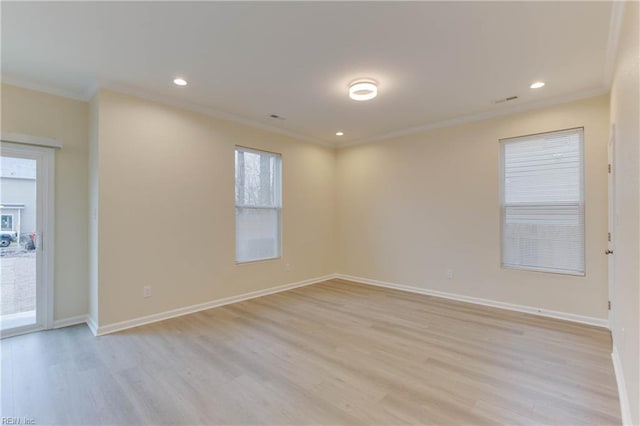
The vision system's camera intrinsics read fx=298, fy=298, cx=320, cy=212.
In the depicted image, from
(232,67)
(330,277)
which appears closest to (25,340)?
(232,67)

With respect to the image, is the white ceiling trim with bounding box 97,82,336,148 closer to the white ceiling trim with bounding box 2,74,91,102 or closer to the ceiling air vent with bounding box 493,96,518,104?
the white ceiling trim with bounding box 2,74,91,102

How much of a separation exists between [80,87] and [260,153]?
2.31 meters

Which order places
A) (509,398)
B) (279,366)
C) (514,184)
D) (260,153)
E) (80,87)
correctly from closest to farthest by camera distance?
(509,398), (279,366), (80,87), (514,184), (260,153)

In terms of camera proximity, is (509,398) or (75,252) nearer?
(509,398)

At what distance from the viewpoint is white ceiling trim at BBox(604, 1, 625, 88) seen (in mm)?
2035

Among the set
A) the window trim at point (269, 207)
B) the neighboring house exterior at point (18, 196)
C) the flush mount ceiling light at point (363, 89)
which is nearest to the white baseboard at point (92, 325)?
the neighboring house exterior at point (18, 196)

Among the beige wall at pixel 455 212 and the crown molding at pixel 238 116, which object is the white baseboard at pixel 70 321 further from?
the beige wall at pixel 455 212

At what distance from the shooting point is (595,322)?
338 centimetres

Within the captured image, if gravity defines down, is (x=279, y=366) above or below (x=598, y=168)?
below

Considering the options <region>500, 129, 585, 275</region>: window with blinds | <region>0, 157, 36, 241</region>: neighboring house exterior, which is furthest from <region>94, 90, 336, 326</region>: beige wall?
<region>500, 129, 585, 275</region>: window with blinds

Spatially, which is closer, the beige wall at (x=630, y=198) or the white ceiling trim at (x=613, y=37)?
the beige wall at (x=630, y=198)

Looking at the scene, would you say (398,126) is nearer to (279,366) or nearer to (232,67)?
(232,67)

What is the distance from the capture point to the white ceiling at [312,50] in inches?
83.7

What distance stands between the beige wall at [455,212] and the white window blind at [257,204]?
1.49 meters
